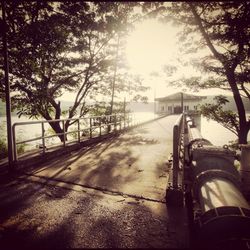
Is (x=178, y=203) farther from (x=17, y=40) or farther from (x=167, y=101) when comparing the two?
(x=167, y=101)

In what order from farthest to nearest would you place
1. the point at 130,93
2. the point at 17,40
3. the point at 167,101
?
1. the point at 167,101
2. the point at 130,93
3. the point at 17,40

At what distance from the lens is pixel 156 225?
317cm

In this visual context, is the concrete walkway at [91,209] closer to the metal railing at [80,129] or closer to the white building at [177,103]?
the metal railing at [80,129]

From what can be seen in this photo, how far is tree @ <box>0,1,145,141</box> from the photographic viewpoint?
9.97 m

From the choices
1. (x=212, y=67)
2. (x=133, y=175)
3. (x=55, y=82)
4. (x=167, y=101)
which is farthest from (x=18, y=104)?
(x=167, y=101)

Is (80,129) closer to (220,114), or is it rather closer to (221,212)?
(221,212)

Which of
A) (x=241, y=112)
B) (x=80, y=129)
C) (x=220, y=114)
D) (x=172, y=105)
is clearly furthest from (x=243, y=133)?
(x=172, y=105)

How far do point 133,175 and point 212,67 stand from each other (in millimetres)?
10046

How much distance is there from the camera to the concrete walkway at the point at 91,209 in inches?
113

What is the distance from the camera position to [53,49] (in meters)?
10.9

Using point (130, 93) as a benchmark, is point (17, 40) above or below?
above

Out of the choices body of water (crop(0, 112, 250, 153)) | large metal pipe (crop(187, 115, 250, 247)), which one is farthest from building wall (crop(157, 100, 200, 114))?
large metal pipe (crop(187, 115, 250, 247))

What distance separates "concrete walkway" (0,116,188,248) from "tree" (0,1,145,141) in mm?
2401

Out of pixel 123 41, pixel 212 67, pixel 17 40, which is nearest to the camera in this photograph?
pixel 17 40
